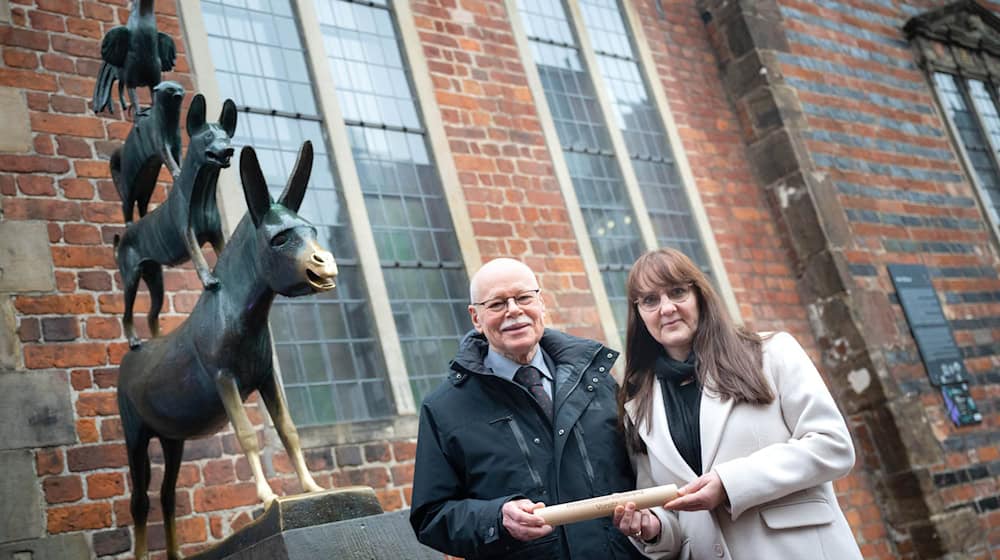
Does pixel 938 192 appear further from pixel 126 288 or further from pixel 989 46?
pixel 126 288

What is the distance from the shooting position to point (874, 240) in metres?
7.63

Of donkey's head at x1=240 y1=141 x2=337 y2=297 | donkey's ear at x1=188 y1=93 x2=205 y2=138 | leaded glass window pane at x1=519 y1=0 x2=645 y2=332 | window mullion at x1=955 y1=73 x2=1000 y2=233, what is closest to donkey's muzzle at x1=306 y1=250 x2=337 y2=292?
donkey's head at x1=240 y1=141 x2=337 y2=297

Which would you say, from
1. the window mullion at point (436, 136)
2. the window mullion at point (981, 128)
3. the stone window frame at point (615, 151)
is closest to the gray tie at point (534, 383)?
the window mullion at point (436, 136)

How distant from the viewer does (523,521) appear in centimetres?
199

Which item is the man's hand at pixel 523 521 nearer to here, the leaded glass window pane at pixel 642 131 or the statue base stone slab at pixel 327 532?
the statue base stone slab at pixel 327 532

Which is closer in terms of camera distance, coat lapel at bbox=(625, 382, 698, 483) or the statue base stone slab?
coat lapel at bbox=(625, 382, 698, 483)

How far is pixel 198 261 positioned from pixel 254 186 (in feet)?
1.26

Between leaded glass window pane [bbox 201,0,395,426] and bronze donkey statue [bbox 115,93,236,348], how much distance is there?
1277 mm

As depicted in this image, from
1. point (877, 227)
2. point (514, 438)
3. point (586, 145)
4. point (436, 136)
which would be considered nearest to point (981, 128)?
point (877, 227)

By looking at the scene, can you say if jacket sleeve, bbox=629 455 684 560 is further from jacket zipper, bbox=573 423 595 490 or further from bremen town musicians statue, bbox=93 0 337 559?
bremen town musicians statue, bbox=93 0 337 559

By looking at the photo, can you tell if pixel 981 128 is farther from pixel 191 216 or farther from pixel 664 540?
pixel 664 540

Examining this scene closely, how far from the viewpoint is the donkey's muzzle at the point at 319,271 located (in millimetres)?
2850

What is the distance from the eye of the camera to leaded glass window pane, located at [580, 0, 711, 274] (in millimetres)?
6977

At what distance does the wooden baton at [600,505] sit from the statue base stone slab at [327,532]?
1.04m
